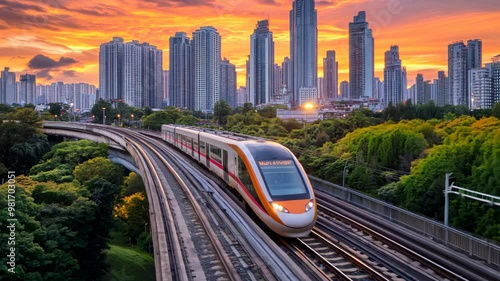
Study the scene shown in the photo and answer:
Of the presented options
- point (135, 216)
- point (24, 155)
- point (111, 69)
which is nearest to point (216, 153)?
point (135, 216)

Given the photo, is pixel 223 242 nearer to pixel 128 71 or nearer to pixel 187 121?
pixel 187 121

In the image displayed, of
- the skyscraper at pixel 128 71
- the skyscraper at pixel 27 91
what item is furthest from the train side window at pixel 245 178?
the skyscraper at pixel 128 71

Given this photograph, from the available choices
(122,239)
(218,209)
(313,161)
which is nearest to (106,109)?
(122,239)

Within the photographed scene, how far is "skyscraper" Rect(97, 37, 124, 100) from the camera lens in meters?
170

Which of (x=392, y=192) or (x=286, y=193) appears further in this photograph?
(x=392, y=192)

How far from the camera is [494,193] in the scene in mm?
17031

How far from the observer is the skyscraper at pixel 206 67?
161250mm

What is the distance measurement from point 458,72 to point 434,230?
377 feet

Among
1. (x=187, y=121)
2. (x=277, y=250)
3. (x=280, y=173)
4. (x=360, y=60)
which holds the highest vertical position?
(x=360, y=60)

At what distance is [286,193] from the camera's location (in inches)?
566

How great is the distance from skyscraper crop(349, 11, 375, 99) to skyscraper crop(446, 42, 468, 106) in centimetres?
2990

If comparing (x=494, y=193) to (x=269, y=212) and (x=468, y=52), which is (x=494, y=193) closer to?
(x=269, y=212)

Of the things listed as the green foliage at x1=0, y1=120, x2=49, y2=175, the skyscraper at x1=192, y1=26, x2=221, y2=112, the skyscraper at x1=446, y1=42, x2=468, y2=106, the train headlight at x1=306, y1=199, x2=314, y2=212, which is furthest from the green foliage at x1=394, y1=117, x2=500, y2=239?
the skyscraper at x1=192, y1=26, x2=221, y2=112

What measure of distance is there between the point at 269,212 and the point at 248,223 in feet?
7.59
